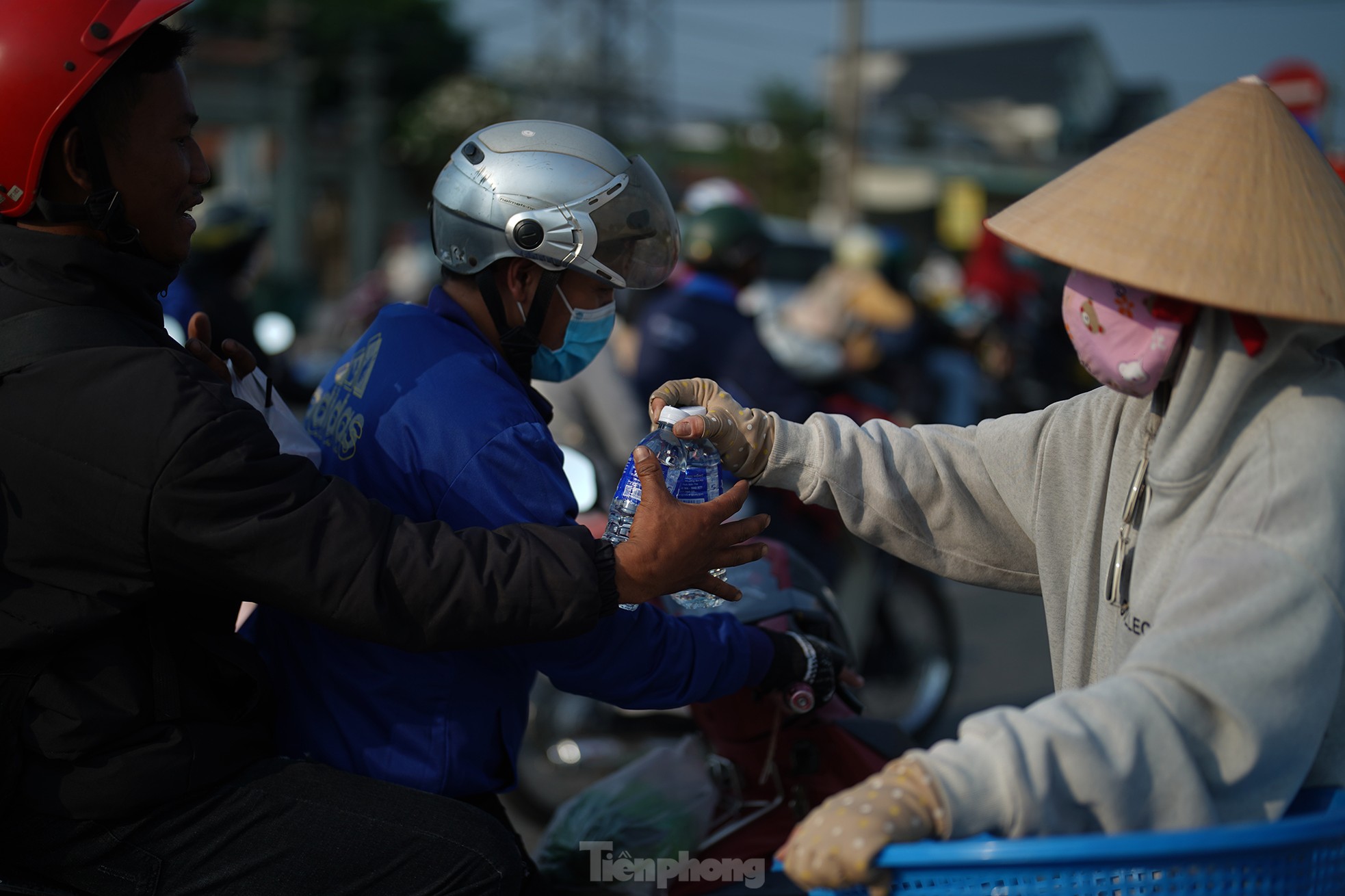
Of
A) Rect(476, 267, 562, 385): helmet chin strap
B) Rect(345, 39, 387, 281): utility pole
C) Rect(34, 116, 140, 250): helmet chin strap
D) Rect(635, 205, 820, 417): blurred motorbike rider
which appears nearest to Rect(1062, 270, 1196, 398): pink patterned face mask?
Rect(476, 267, 562, 385): helmet chin strap

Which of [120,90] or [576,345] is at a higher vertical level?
[120,90]

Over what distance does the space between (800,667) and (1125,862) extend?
41.6 inches

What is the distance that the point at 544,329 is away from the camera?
2.41 metres

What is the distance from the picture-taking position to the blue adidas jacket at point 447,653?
6.69ft

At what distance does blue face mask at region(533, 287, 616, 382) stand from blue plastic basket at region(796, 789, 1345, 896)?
1.31m

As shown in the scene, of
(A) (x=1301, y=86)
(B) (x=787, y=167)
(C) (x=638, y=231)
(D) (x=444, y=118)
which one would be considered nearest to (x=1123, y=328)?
(C) (x=638, y=231)

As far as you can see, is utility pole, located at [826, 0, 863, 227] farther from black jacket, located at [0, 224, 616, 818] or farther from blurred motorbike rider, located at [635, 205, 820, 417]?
black jacket, located at [0, 224, 616, 818]

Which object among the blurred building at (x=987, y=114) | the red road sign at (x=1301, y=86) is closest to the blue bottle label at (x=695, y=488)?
the red road sign at (x=1301, y=86)

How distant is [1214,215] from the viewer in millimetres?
1598

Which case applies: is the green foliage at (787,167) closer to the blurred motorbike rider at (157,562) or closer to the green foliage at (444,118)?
the green foliage at (444,118)

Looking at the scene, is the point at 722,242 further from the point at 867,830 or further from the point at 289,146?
the point at 289,146

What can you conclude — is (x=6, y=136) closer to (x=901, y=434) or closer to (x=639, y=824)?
(x=901, y=434)

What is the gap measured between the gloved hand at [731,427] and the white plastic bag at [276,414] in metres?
0.64

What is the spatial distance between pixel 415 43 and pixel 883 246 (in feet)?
110
